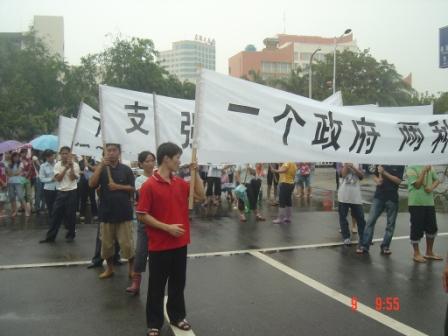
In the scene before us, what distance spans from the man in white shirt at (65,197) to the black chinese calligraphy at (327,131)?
16.1 feet

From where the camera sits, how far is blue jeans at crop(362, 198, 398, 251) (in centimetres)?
722

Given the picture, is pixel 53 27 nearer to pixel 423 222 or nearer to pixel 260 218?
pixel 260 218

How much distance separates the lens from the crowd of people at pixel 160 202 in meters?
4.20

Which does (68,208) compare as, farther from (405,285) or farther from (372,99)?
(372,99)

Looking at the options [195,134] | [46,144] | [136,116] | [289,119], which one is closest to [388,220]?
[289,119]

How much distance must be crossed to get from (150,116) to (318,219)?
4.83 m

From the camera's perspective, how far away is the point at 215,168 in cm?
1253

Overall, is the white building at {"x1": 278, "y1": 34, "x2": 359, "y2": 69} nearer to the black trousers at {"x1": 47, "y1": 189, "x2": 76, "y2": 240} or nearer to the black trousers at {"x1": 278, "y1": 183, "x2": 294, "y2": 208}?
the black trousers at {"x1": 278, "y1": 183, "x2": 294, "y2": 208}

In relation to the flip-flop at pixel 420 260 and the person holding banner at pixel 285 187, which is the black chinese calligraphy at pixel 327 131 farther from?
the person holding banner at pixel 285 187

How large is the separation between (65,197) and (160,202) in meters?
5.03

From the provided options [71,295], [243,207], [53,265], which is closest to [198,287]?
[71,295]

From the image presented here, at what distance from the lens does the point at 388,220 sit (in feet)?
23.7

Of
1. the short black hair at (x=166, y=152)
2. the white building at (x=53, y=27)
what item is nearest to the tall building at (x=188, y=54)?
the white building at (x=53, y=27)

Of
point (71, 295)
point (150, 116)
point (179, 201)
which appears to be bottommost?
point (71, 295)
